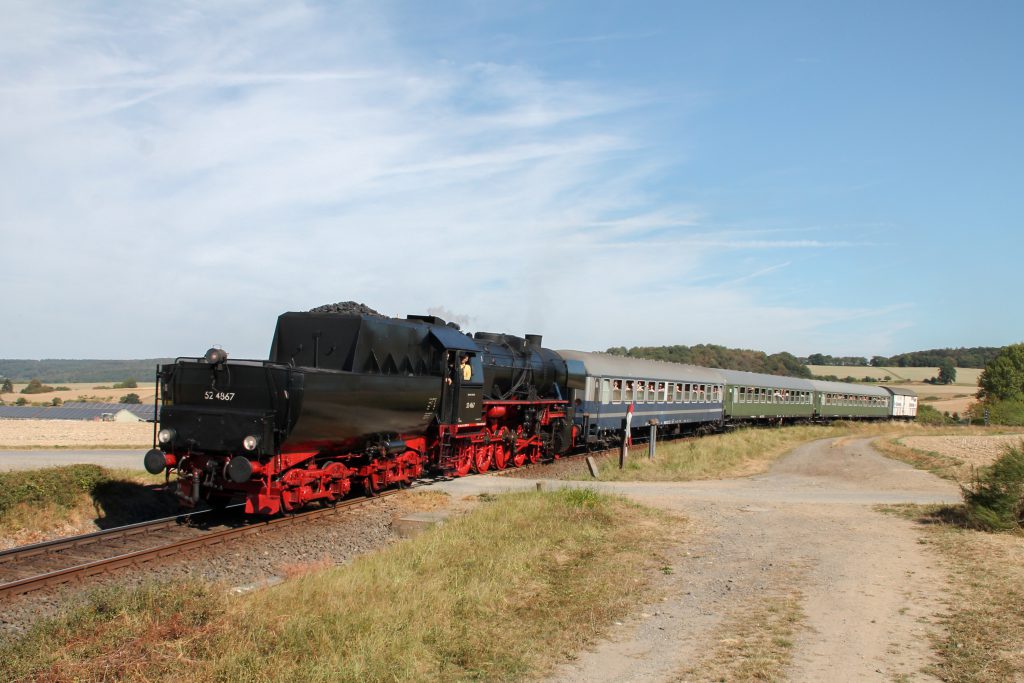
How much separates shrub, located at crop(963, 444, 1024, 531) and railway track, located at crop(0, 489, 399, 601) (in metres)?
11.6

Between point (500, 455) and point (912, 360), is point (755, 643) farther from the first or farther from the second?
point (912, 360)

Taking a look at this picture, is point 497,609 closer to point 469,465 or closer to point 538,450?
point 469,465

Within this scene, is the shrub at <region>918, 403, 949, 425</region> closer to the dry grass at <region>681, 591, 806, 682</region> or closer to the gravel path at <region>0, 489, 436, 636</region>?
the gravel path at <region>0, 489, 436, 636</region>

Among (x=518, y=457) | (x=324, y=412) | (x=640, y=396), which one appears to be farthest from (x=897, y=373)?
(x=324, y=412)

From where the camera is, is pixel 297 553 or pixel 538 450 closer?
pixel 297 553

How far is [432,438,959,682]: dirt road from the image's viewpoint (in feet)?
21.6

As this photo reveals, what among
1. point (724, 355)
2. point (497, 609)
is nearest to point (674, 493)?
point (497, 609)

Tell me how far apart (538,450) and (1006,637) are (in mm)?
16582

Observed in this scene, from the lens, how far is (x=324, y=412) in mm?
12016

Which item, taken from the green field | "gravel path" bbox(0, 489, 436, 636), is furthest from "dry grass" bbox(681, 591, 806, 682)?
the green field

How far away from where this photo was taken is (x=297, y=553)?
35.6 feet

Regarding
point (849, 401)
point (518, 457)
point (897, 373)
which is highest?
point (897, 373)

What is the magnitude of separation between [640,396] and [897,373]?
138m

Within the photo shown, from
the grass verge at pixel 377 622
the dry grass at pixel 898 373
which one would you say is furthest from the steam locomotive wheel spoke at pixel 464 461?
the dry grass at pixel 898 373
